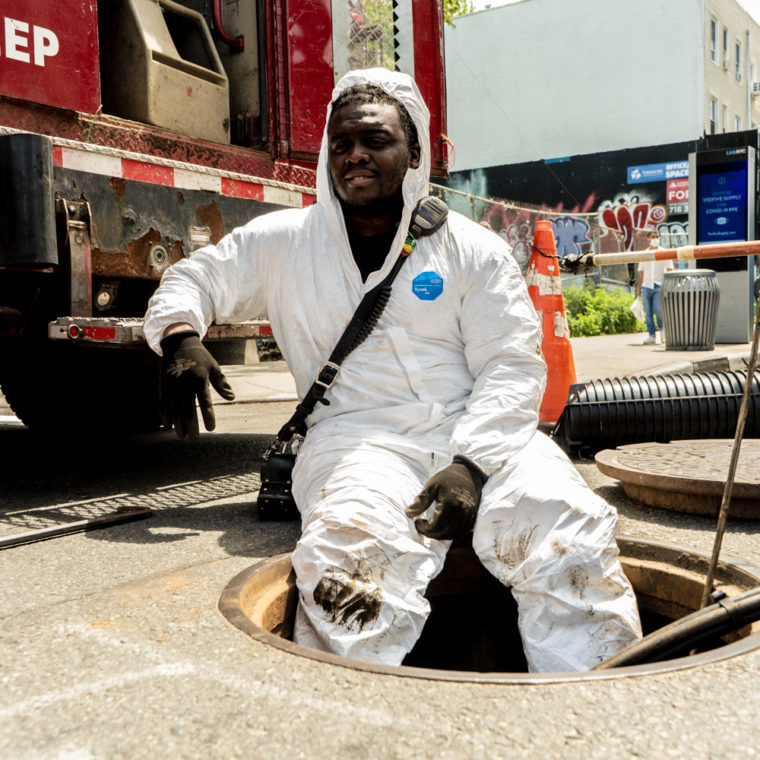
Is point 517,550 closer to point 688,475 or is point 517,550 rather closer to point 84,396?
point 688,475

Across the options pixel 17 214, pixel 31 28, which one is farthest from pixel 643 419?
pixel 31 28

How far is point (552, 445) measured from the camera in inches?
99.4

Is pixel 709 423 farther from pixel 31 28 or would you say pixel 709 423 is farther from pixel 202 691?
pixel 31 28

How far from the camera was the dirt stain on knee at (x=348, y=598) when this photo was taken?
6.34 ft

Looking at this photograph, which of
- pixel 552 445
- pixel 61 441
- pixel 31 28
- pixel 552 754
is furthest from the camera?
pixel 61 441

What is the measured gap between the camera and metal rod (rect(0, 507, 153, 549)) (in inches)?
113

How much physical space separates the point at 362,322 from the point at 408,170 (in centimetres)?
54

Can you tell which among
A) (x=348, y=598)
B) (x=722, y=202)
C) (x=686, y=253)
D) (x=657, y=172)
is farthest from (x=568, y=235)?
(x=348, y=598)

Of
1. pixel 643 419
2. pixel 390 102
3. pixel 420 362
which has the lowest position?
pixel 643 419

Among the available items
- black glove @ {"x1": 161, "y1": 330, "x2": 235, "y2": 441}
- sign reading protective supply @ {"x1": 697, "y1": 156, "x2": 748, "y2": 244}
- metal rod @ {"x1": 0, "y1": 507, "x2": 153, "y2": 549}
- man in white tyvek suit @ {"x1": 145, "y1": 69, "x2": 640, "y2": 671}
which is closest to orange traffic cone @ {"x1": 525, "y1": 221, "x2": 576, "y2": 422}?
man in white tyvek suit @ {"x1": 145, "y1": 69, "x2": 640, "y2": 671}

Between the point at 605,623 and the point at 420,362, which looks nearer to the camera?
the point at 605,623

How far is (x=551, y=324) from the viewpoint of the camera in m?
4.86

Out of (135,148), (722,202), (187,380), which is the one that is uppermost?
(722,202)

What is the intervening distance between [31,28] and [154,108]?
0.84 metres
